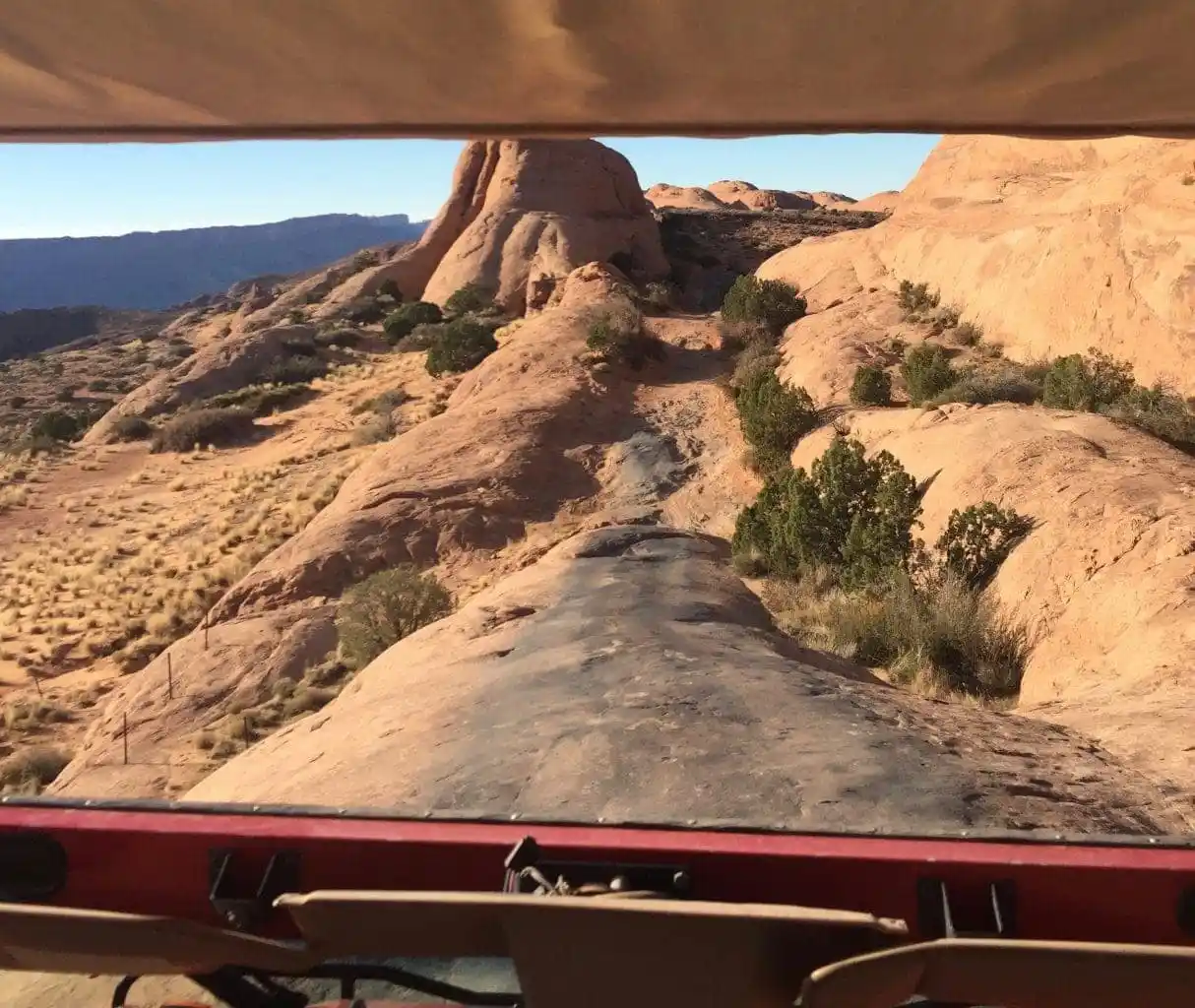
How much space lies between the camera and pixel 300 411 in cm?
2575

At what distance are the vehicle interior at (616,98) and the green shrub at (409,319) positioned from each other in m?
31.5

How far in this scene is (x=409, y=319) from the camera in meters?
32.7

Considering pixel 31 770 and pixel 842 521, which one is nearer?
pixel 31 770

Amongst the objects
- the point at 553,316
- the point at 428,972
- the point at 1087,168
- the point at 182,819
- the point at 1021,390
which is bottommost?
the point at 428,972

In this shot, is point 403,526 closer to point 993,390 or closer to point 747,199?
point 993,390

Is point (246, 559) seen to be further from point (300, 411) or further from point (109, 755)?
point (300, 411)

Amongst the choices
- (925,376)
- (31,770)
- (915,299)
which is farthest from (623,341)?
(31,770)

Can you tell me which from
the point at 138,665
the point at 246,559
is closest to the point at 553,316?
the point at 246,559

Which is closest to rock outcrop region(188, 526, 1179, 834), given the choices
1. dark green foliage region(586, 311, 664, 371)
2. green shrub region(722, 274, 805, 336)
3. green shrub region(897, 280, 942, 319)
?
dark green foliage region(586, 311, 664, 371)

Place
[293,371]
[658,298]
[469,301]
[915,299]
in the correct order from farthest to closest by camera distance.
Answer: [469,301] < [293,371] < [658,298] < [915,299]

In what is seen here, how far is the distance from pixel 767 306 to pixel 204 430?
48.3 feet

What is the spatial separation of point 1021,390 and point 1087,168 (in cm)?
940

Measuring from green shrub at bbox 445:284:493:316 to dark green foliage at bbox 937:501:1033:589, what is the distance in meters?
26.1

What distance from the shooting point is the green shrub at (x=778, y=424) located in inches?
585
